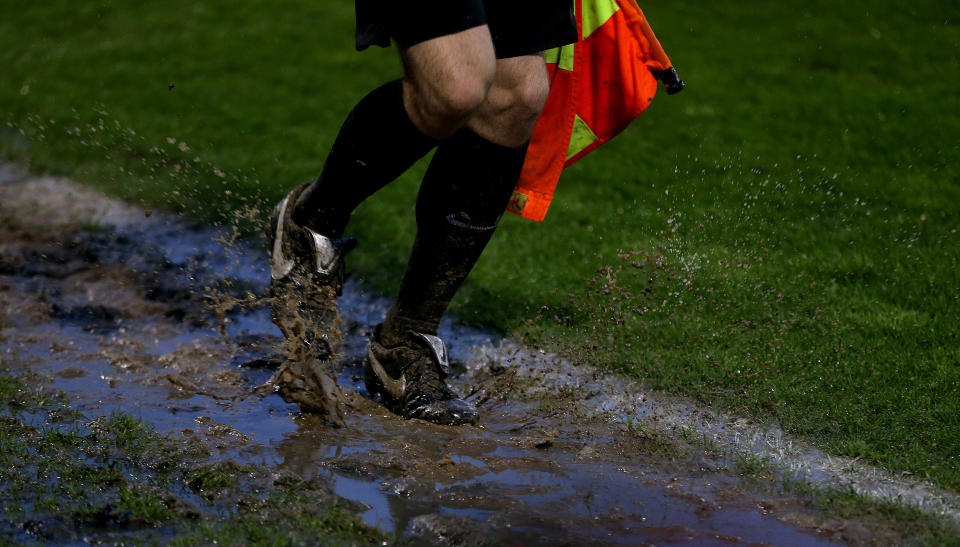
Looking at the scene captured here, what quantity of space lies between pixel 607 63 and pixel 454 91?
0.91 m

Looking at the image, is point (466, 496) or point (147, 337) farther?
point (147, 337)

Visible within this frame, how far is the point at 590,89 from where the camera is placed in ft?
11.1

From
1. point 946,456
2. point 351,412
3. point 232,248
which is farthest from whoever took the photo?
point 232,248

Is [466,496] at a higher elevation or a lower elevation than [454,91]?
lower

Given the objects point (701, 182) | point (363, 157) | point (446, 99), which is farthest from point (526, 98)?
point (701, 182)

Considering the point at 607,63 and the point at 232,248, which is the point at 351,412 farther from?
the point at 232,248

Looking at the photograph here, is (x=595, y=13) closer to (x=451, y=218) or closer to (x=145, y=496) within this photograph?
(x=451, y=218)

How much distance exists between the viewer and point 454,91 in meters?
2.62

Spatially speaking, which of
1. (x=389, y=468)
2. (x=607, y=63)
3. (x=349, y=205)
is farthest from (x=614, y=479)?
(x=607, y=63)

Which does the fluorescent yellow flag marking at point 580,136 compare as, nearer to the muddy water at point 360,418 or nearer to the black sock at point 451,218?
the black sock at point 451,218

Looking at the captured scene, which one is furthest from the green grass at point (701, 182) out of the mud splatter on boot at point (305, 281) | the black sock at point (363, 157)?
the black sock at point (363, 157)

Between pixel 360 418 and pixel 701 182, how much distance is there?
306 centimetres

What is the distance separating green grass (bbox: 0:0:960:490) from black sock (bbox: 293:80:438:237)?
0.97 metres

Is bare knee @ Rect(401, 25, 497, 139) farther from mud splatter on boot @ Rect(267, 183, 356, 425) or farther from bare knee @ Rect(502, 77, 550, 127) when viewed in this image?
mud splatter on boot @ Rect(267, 183, 356, 425)
